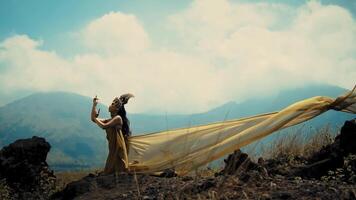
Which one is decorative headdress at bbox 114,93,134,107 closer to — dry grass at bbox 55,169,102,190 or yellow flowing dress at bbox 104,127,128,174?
A: yellow flowing dress at bbox 104,127,128,174

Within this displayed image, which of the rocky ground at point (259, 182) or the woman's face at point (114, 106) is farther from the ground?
the woman's face at point (114, 106)

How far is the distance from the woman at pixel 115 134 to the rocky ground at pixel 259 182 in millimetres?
1509

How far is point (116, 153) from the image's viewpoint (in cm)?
1408

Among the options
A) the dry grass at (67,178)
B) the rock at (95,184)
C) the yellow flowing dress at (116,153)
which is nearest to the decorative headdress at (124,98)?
the yellow flowing dress at (116,153)

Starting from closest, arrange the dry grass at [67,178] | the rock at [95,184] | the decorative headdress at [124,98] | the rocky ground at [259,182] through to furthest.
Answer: the rocky ground at [259,182]
the rock at [95,184]
the decorative headdress at [124,98]
the dry grass at [67,178]

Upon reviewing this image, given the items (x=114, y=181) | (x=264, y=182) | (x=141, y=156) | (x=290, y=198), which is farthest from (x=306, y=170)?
(x=141, y=156)

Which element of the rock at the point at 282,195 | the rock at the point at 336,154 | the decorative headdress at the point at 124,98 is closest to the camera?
the rock at the point at 282,195

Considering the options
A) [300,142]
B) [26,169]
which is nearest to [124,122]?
[26,169]

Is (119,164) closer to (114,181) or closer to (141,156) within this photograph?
(141,156)

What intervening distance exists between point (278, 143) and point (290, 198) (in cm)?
728

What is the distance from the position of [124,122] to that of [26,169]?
361 cm

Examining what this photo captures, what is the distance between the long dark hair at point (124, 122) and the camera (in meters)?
14.4

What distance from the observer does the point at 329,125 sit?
609 inches

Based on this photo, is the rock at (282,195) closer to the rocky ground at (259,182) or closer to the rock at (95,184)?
the rocky ground at (259,182)
